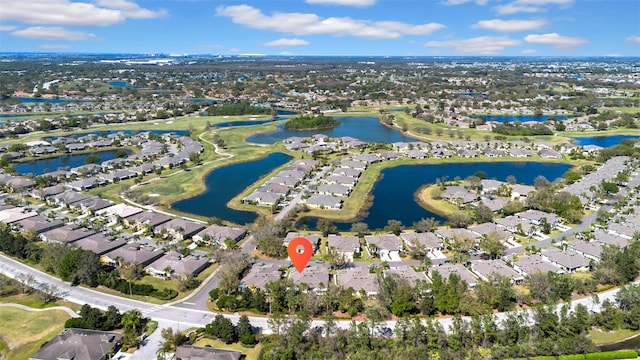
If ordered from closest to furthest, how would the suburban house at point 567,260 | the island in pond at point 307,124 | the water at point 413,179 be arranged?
Answer: 1. the suburban house at point 567,260
2. the water at point 413,179
3. the island in pond at point 307,124

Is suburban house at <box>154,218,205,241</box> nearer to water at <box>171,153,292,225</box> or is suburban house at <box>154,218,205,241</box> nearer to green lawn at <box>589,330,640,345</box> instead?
water at <box>171,153,292,225</box>

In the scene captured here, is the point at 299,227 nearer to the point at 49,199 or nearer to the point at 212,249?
the point at 212,249

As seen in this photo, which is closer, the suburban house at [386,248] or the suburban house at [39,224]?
the suburban house at [386,248]

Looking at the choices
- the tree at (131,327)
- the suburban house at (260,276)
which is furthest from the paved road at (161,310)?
the suburban house at (260,276)

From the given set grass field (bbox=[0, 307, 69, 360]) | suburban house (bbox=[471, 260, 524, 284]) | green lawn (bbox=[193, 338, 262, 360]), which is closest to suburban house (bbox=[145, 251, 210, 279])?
grass field (bbox=[0, 307, 69, 360])

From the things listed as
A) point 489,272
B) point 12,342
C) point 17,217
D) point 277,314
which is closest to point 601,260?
point 489,272

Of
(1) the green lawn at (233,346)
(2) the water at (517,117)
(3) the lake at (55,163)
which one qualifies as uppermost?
(2) the water at (517,117)

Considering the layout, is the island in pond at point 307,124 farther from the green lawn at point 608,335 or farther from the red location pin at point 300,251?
the green lawn at point 608,335

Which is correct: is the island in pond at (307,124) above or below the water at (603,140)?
above
